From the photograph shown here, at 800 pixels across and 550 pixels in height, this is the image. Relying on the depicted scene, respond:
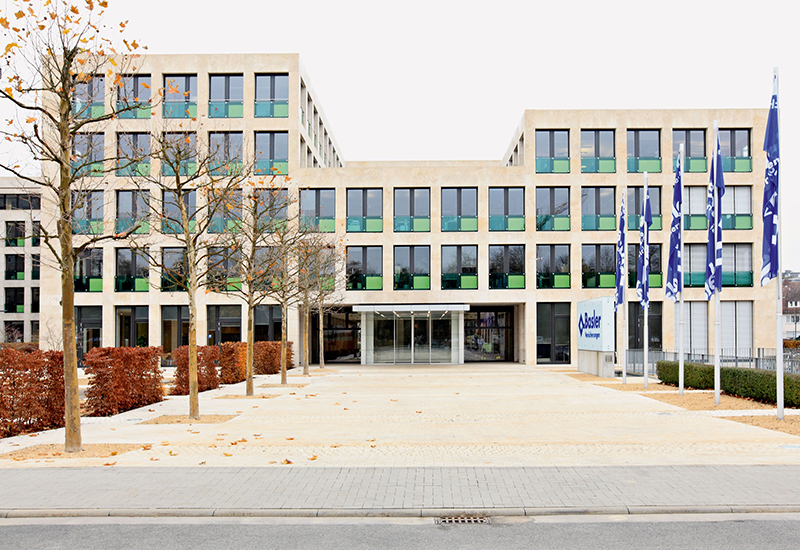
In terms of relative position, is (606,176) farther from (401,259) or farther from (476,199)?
(401,259)

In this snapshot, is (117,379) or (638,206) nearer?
(117,379)

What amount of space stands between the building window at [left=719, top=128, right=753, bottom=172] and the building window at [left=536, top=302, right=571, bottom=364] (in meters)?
11.7

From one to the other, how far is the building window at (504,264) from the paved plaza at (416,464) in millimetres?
21648

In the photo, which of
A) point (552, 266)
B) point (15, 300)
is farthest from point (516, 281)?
point (15, 300)

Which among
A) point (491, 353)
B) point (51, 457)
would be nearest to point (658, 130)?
point (491, 353)

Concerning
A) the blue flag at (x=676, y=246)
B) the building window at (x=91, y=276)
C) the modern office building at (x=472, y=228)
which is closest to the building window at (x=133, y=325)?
the modern office building at (x=472, y=228)

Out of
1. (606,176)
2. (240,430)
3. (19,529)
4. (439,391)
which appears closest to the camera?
(19,529)

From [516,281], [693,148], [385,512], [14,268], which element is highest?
[693,148]

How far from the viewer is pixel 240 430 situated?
13.8 metres

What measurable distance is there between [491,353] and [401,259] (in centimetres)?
792

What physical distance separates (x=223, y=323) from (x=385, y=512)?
33.1 metres

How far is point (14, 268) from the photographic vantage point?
2441 inches

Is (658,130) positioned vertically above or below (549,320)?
above

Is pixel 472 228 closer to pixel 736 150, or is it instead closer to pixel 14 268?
pixel 736 150
